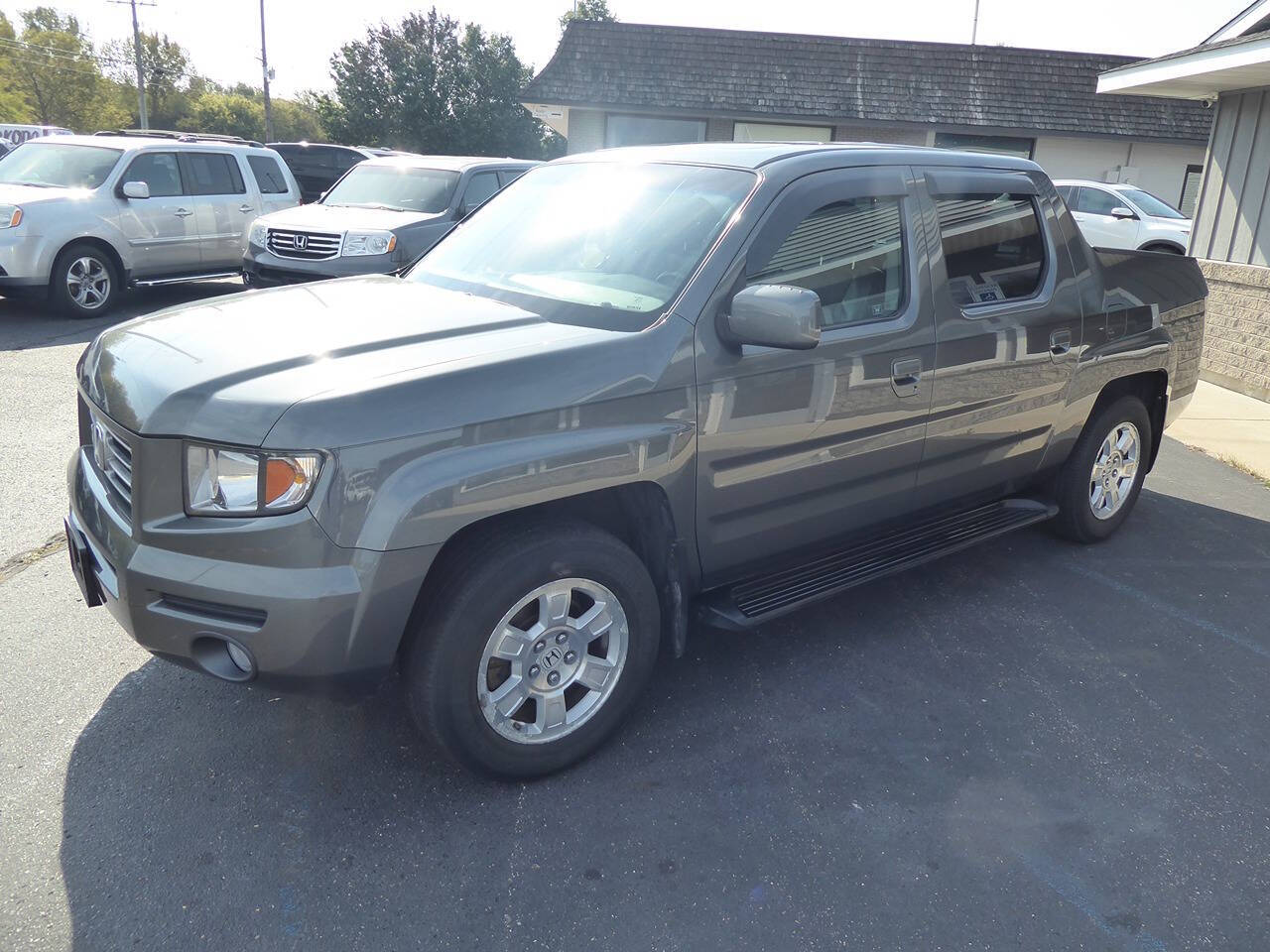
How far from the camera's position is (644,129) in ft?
65.3

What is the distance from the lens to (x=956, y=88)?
68.8ft

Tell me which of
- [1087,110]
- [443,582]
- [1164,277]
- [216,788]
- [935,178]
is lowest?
[216,788]

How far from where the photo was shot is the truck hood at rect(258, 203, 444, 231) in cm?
979

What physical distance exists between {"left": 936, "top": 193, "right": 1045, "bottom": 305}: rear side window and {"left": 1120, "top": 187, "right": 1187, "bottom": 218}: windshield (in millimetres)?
13733

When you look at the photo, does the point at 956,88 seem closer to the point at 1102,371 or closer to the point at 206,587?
the point at 1102,371

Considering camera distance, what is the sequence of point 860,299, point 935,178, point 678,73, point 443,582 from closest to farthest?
1. point 443,582
2. point 860,299
3. point 935,178
4. point 678,73

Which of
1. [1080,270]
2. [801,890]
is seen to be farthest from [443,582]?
[1080,270]

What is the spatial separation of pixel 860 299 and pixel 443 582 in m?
1.90

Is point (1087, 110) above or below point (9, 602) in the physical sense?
above

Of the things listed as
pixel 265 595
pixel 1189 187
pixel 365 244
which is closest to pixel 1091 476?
pixel 265 595

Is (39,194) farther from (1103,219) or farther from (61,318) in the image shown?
(1103,219)

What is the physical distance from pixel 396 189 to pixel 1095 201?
11835 millimetres

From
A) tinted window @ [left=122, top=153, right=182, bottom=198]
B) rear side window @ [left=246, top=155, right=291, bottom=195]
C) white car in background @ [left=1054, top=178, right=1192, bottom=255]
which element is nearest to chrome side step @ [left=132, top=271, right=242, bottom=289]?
tinted window @ [left=122, top=153, right=182, bottom=198]

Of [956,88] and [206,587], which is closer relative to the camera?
[206,587]
